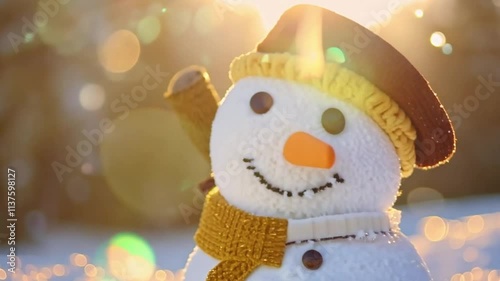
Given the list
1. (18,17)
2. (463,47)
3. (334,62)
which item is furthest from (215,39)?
(334,62)

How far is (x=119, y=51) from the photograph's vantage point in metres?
2.46

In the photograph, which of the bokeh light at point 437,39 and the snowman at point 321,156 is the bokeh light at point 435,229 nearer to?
the snowman at point 321,156

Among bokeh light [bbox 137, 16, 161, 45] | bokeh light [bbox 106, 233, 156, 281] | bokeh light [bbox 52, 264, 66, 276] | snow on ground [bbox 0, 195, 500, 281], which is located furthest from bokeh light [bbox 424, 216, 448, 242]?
bokeh light [bbox 137, 16, 161, 45]

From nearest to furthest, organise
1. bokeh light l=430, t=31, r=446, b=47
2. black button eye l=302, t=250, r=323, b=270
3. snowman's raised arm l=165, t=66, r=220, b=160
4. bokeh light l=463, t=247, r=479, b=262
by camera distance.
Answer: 1. black button eye l=302, t=250, r=323, b=270
2. snowman's raised arm l=165, t=66, r=220, b=160
3. bokeh light l=463, t=247, r=479, b=262
4. bokeh light l=430, t=31, r=446, b=47

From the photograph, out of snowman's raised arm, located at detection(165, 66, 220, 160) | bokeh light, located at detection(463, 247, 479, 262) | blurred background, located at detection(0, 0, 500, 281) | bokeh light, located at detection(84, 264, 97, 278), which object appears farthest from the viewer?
blurred background, located at detection(0, 0, 500, 281)

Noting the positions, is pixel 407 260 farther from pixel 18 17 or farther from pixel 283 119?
pixel 18 17

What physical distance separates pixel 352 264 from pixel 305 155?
0.40 ft

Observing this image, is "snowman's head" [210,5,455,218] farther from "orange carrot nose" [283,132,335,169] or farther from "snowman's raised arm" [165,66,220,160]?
"snowman's raised arm" [165,66,220,160]

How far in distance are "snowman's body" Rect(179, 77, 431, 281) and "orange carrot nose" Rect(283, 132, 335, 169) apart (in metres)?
0.01

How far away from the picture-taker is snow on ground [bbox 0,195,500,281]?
129cm

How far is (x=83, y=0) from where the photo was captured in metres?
2.33

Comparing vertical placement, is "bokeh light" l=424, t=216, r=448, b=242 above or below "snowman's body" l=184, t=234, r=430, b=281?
above

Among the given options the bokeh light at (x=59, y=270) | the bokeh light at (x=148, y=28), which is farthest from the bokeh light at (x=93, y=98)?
the bokeh light at (x=59, y=270)

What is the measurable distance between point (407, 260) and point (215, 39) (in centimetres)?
190
